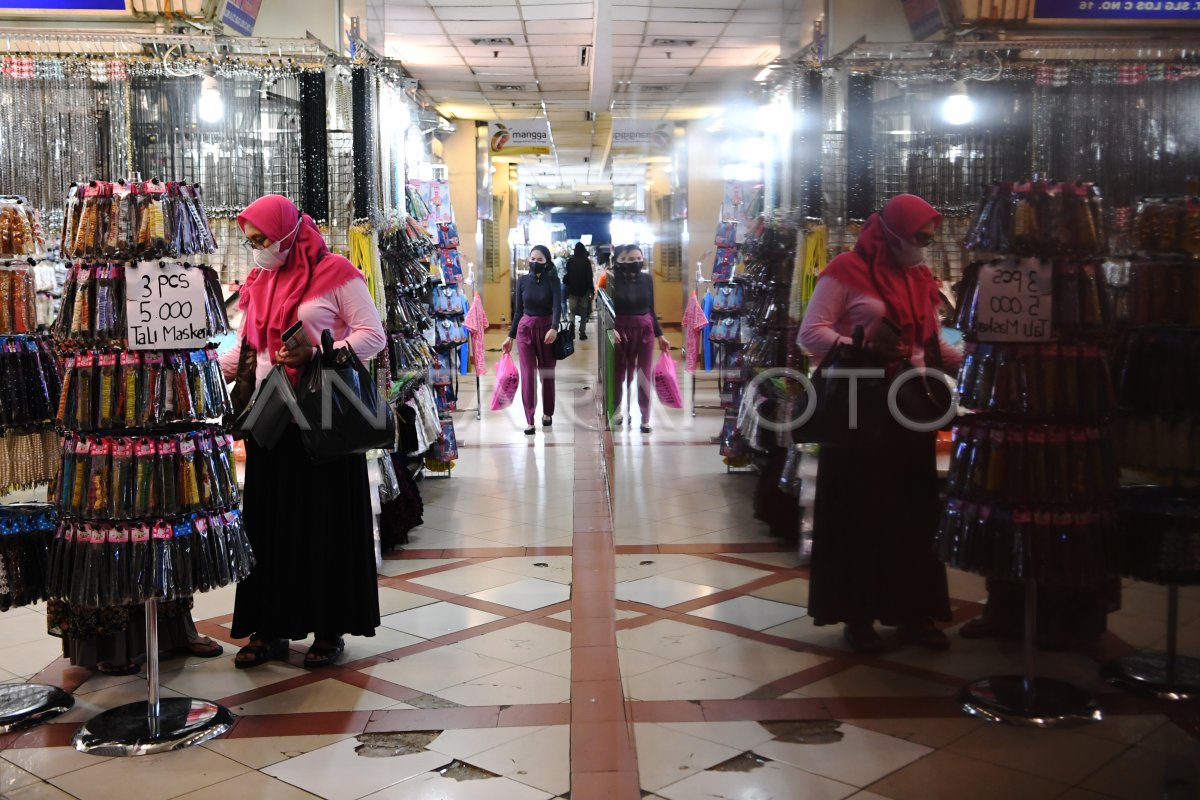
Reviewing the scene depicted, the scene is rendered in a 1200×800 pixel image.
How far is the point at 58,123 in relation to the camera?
4.72m

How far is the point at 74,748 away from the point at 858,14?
2.88m

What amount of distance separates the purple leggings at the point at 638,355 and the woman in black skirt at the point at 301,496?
0.99 meters

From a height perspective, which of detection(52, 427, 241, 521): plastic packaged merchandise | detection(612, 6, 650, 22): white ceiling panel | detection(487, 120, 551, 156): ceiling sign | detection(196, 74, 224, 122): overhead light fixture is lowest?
detection(52, 427, 241, 521): plastic packaged merchandise

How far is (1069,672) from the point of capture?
1.06 metres

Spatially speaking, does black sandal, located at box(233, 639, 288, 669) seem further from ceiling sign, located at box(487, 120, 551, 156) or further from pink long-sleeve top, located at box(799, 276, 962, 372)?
ceiling sign, located at box(487, 120, 551, 156)

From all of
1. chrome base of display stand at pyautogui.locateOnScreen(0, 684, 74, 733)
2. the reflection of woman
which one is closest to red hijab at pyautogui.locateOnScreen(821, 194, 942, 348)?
the reflection of woman

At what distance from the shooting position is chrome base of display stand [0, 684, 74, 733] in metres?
3.21

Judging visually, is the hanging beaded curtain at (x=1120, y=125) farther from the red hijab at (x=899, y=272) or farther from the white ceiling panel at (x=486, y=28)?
the white ceiling panel at (x=486, y=28)

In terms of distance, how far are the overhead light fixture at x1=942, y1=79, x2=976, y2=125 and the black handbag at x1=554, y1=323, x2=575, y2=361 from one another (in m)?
7.86

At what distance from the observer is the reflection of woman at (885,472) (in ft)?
Result: 3.98

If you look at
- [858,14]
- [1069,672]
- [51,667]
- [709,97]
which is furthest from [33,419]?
[1069,672]

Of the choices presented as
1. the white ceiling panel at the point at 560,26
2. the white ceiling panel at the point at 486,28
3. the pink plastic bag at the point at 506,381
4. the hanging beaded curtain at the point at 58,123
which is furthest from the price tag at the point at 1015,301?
the white ceiling panel at the point at 560,26

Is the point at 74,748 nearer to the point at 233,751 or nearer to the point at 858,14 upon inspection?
the point at 233,751

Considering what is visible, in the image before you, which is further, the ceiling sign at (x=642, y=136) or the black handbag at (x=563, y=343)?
the black handbag at (x=563, y=343)
